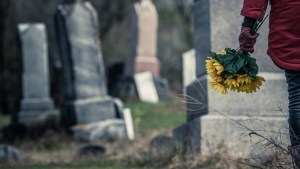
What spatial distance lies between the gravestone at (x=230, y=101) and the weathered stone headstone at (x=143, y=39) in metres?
14.4

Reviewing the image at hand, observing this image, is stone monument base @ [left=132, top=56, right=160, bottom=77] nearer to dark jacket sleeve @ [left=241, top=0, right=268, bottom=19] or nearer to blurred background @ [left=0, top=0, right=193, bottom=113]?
blurred background @ [left=0, top=0, right=193, bottom=113]

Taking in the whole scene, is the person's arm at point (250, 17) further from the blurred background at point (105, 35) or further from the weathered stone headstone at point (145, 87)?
the blurred background at point (105, 35)

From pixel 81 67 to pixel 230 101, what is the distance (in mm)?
6026

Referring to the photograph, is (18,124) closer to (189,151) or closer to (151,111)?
(151,111)

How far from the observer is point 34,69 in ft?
46.6

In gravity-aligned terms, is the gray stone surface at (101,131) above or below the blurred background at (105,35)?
below

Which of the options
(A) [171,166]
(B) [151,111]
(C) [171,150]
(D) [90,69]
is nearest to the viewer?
(A) [171,166]

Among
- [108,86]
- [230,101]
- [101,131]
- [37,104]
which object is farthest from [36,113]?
[230,101]

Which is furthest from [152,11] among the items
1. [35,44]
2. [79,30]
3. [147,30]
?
[79,30]

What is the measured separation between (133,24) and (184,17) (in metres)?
12.3

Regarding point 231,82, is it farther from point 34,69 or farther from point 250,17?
point 34,69

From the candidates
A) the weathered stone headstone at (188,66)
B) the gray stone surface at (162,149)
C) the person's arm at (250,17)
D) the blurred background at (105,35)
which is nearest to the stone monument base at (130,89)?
the blurred background at (105,35)

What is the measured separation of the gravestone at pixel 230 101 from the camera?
580 centimetres

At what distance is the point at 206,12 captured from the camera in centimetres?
620
